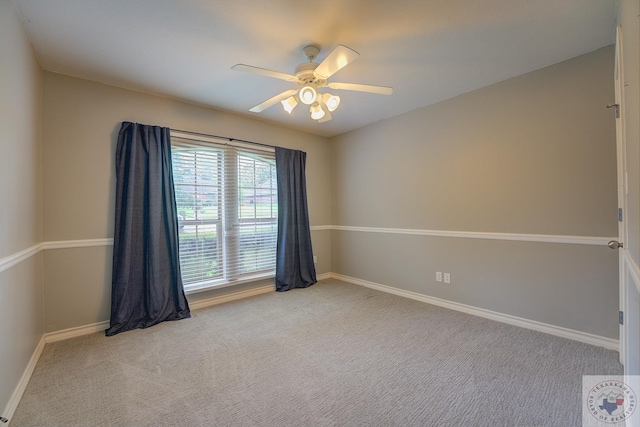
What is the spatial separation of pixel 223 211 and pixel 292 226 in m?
1.02

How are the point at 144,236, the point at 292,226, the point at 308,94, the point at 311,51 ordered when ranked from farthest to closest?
the point at 292,226, the point at 144,236, the point at 311,51, the point at 308,94

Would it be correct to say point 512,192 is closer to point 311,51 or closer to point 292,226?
point 311,51

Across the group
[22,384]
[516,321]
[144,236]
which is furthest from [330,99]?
[22,384]

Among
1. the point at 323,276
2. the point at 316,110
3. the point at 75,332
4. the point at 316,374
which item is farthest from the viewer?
the point at 323,276

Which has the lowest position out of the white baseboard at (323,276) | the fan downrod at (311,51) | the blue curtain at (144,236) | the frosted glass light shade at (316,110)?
the white baseboard at (323,276)

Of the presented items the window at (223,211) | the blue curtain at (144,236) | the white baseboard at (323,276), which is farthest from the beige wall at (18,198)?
the white baseboard at (323,276)

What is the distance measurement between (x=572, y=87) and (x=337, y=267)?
3574 mm

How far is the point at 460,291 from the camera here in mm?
3072

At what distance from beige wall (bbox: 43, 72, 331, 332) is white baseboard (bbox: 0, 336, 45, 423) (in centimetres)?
36

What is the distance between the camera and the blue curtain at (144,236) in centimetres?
266

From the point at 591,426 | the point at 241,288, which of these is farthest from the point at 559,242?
the point at 241,288

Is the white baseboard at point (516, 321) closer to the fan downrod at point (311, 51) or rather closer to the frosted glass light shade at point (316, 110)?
the frosted glass light shade at point (316, 110)

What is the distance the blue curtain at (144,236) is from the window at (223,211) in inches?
6.7

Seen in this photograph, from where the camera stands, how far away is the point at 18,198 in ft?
5.98
